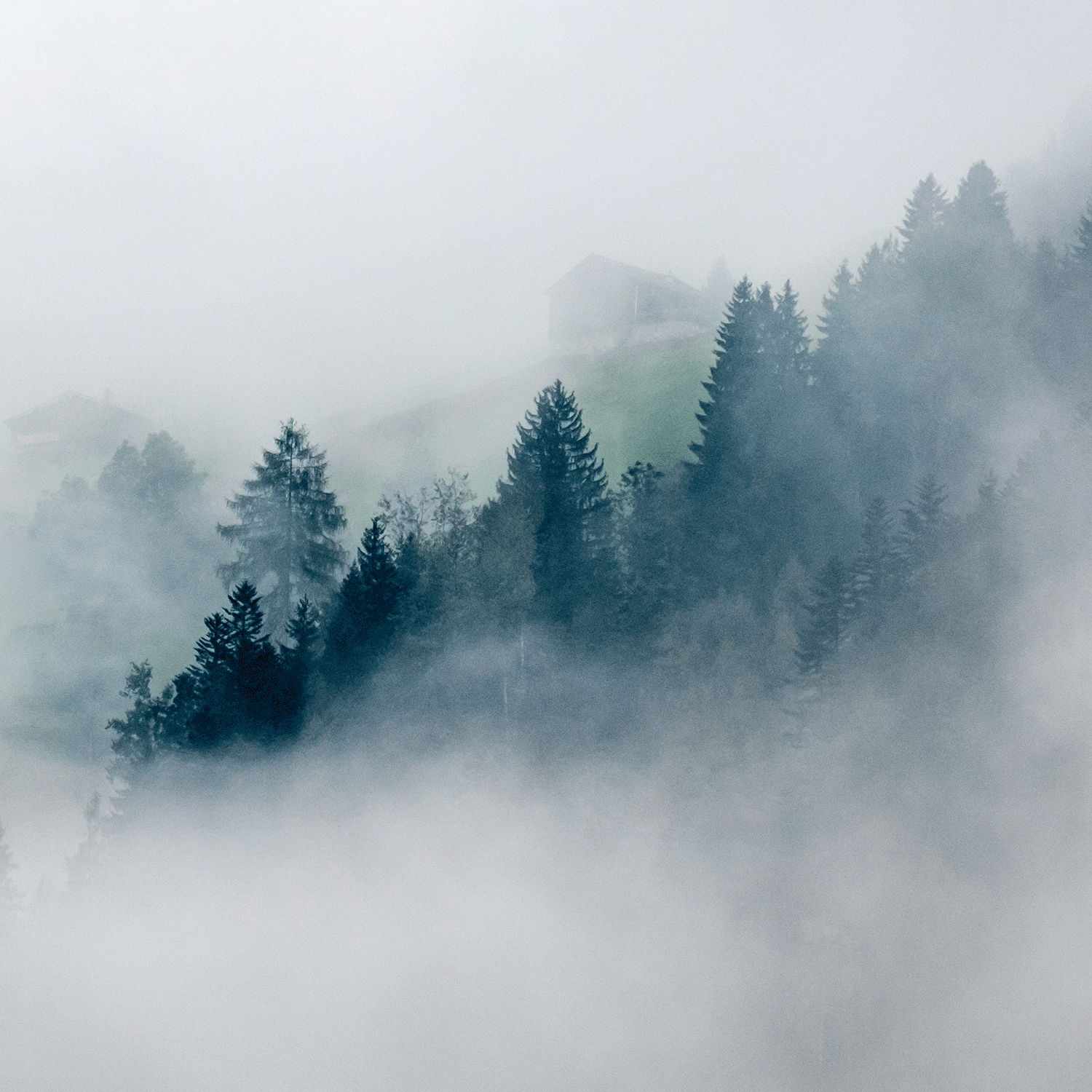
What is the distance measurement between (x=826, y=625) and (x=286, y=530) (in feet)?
90.8

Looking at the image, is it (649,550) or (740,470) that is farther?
(740,470)

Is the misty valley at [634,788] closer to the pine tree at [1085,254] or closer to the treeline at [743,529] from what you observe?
the treeline at [743,529]

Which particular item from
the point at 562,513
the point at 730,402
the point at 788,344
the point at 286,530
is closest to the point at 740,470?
the point at 730,402

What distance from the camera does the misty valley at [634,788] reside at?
5606cm

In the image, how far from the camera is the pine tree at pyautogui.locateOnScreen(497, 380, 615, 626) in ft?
200

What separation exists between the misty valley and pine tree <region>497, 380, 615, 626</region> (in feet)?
0.70

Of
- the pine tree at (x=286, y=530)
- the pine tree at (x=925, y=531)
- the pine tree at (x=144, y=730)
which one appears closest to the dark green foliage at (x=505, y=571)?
the pine tree at (x=286, y=530)

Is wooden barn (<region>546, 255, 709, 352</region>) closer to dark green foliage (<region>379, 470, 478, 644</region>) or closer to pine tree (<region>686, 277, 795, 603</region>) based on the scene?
pine tree (<region>686, 277, 795, 603</region>)

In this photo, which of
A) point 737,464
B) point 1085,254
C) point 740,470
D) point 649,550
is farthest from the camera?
point 1085,254

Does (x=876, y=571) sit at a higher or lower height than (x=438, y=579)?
lower

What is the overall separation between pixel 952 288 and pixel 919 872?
3911cm

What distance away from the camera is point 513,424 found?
9569cm

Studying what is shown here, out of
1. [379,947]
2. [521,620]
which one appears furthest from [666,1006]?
[521,620]

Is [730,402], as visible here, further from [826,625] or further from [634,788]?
[634,788]
